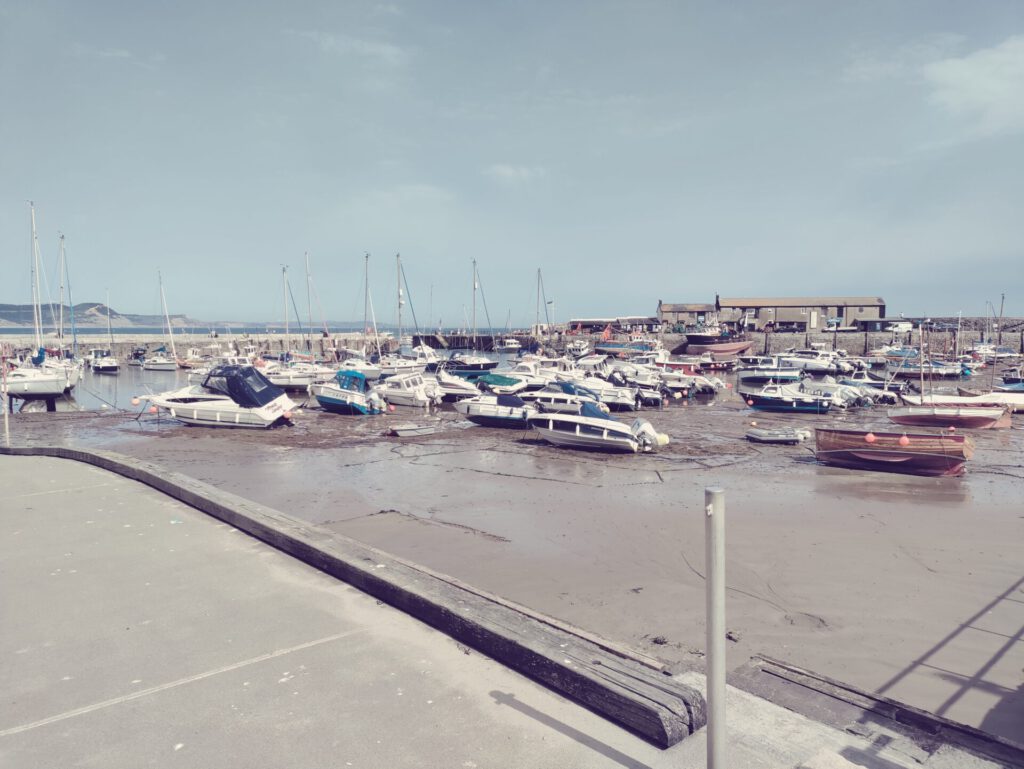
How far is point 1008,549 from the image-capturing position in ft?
39.7

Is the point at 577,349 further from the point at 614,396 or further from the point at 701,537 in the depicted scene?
the point at 701,537

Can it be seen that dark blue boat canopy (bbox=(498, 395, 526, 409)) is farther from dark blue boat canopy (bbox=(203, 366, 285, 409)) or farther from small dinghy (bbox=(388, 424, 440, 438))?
dark blue boat canopy (bbox=(203, 366, 285, 409))

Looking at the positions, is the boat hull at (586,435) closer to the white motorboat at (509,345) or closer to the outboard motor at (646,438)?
the outboard motor at (646,438)

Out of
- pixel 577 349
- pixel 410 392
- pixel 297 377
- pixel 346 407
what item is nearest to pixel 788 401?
pixel 410 392

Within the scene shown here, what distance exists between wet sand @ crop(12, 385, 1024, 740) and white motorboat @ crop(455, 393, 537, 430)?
2763mm

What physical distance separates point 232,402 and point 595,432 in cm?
1594

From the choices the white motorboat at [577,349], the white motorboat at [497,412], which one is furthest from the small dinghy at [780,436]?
the white motorboat at [577,349]

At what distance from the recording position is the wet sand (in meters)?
7.79

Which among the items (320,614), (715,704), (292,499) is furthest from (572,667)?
(292,499)

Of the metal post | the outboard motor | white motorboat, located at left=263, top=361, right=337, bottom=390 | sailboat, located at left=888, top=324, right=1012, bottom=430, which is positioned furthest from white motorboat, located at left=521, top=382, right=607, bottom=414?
the metal post

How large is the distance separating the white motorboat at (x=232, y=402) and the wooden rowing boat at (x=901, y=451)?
21584 mm

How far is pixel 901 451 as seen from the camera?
1908cm

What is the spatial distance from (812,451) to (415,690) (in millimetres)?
21217

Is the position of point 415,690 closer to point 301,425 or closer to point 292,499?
point 292,499
